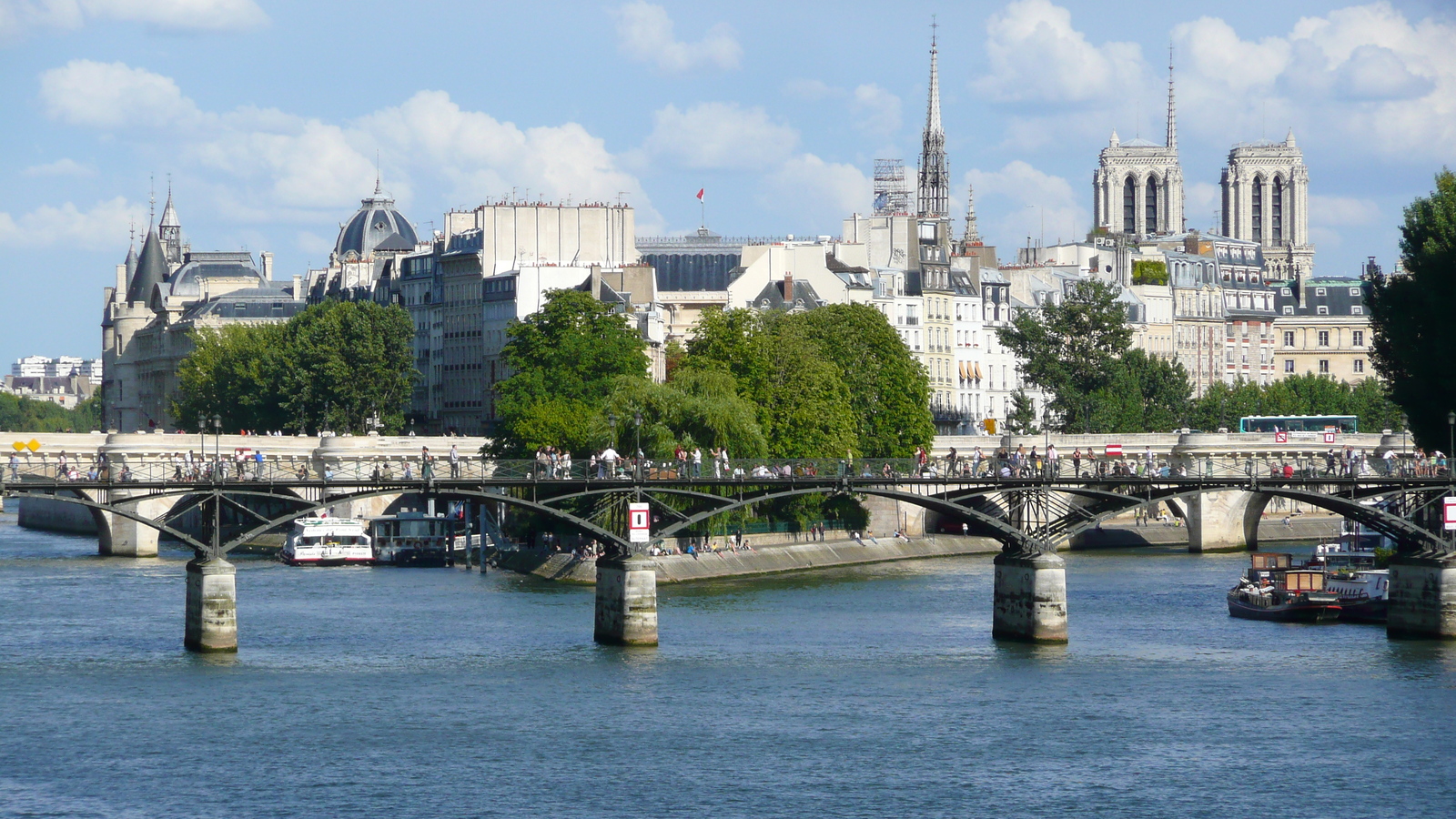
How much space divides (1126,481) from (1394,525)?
6694 mm

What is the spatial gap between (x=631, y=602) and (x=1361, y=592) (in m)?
22.2

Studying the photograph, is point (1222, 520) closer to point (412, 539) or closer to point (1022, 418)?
point (1022, 418)

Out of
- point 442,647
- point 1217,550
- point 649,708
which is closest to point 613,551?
point 442,647

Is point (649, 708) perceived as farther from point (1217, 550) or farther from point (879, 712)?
point (1217, 550)

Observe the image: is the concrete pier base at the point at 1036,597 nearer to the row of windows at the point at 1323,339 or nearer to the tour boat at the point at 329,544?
the tour boat at the point at 329,544

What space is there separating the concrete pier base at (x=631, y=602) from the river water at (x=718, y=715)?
85 centimetres

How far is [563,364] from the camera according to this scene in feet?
307

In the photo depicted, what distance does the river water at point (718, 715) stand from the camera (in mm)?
40625

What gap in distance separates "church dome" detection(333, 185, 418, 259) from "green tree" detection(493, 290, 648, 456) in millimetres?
54326

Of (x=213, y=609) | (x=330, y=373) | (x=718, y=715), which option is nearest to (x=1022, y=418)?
(x=330, y=373)

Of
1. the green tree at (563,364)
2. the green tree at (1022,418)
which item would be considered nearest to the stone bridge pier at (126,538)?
the green tree at (563,364)

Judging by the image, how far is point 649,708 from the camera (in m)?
47.9

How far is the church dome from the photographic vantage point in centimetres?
15125

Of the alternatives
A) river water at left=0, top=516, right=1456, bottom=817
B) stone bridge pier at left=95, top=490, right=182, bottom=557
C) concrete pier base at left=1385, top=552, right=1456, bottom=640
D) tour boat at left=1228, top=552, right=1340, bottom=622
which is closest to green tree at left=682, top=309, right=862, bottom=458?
stone bridge pier at left=95, top=490, right=182, bottom=557
